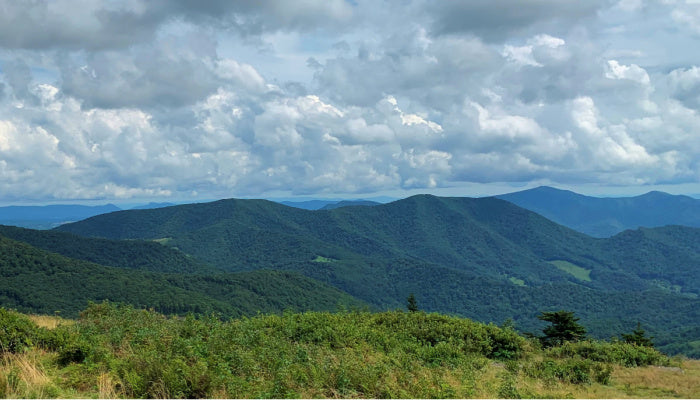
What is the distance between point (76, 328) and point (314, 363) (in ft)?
32.8

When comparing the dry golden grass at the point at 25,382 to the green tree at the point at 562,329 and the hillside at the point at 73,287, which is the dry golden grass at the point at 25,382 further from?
the hillside at the point at 73,287

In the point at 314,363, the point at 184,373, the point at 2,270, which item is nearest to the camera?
the point at 184,373

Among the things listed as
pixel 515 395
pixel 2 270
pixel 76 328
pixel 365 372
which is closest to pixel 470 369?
pixel 515 395

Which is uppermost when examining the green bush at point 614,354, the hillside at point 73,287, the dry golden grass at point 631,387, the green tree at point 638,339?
the dry golden grass at point 631,387

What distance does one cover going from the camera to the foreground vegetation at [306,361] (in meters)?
11.7

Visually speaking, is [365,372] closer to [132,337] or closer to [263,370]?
[263,370]

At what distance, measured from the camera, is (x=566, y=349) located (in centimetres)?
2144

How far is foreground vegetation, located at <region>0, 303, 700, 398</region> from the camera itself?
1169 cm

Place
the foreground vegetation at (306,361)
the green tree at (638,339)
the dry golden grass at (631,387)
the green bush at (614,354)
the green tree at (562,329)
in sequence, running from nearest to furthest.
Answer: the foreground vegetation at (306,361) < the dry golden grass at (631,387) < the green bush at (614,354) < the green tree at (562,329) < the green tree at (638,339)

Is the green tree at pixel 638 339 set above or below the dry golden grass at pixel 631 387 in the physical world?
below

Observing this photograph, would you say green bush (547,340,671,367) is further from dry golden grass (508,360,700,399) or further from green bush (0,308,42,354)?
green bush (0,308,42,354)

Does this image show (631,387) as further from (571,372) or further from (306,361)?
(306,361)

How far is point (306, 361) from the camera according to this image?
14.8 metres

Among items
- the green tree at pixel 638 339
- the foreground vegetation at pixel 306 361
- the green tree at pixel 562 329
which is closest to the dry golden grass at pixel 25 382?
the foreground vegetation at pixel 306 361
